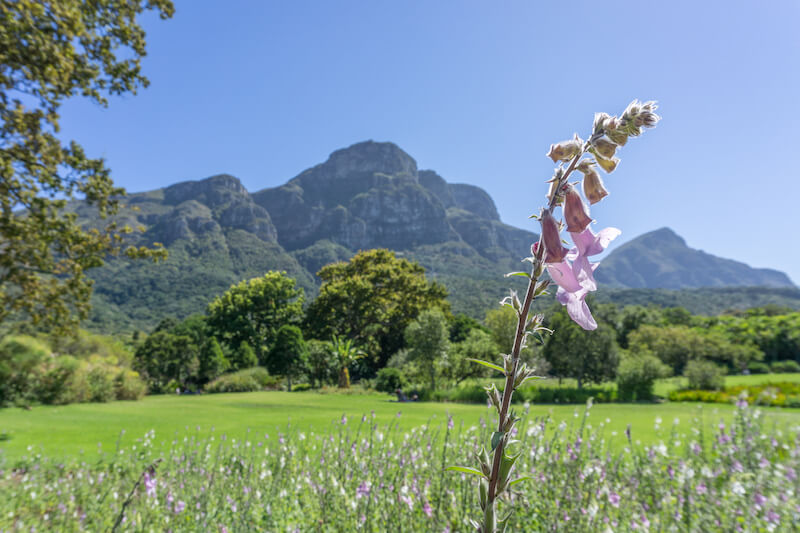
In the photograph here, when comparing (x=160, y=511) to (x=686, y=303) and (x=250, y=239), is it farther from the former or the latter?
(x=250, y=239)

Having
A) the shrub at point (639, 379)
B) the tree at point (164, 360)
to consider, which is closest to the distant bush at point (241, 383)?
the tree at point (164, 360)

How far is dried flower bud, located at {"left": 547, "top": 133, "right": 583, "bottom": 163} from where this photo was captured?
0.81 metres

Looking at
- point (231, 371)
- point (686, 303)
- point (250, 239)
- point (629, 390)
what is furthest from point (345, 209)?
point (629, 390)

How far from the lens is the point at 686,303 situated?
80.5 metres

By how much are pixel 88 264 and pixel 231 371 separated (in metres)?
21.1

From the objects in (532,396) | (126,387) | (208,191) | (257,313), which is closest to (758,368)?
(532,396)

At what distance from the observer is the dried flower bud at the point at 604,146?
0.80 meters

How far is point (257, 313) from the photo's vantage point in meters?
33.0

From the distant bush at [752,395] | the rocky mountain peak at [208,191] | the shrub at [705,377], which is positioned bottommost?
the distant bush at [752,395]

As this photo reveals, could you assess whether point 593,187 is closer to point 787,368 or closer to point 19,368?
point 19,368

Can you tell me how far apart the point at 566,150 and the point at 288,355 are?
23.8 meters

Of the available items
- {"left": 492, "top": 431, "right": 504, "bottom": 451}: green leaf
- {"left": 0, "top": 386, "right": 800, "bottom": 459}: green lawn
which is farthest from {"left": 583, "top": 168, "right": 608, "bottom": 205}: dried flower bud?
{"left": 0, "top": 386, "right": 800, "bottom": 459}: green lawn

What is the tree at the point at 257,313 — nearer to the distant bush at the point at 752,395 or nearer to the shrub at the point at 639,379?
the shrub at the point at 639,379

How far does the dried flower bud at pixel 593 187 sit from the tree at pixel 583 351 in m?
18.4
